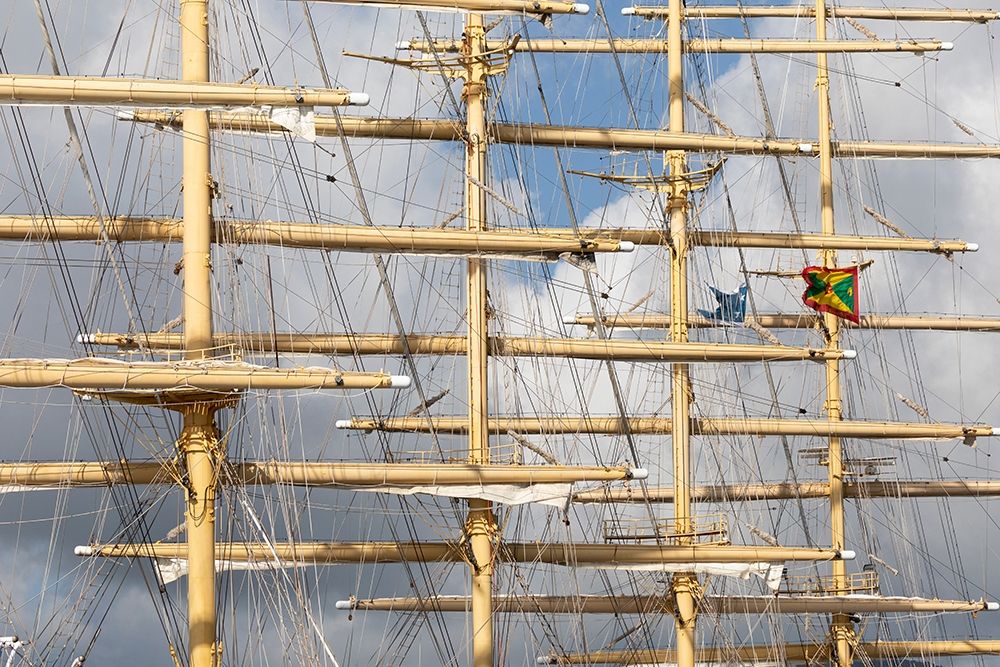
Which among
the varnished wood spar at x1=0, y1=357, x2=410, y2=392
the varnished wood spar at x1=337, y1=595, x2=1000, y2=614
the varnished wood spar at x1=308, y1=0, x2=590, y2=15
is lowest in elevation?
the varnished wood spar at x1=337, y1=595, x2=1000, y2=614

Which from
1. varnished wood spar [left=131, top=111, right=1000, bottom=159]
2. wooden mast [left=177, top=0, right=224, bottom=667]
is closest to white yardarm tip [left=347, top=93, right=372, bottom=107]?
wooden mast [left=177, top=0, right=224, bottom=667]

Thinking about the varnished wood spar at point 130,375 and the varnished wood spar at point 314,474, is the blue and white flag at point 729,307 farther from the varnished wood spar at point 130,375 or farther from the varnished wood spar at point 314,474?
the varnished wood spar at point 130,375

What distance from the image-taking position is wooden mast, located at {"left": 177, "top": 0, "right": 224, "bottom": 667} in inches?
1644

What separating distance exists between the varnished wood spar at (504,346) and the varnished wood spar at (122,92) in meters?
11.6

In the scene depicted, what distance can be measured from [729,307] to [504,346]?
11.9 meters

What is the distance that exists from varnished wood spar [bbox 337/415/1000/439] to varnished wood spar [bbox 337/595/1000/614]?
422 centimetres

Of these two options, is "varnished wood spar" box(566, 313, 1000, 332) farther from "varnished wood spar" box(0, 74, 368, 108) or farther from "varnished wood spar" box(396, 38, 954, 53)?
"varnished wood spar" box(0, 74, 368, 108)

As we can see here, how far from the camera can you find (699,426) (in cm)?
6256

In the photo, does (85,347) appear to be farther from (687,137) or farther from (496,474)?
(687,137)

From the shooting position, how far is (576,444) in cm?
5459

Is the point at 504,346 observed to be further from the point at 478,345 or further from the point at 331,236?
the point at 331,236

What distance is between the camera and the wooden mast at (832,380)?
2719 inches

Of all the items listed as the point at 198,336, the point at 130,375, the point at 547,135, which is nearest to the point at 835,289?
the point at 547,135

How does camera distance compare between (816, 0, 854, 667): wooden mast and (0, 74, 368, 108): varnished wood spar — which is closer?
(0, 74, 368, 108): varnished wood spar
